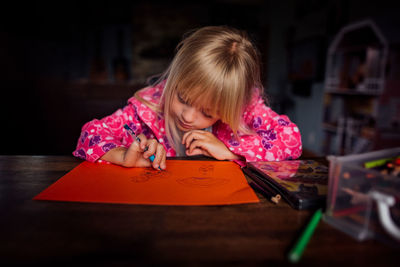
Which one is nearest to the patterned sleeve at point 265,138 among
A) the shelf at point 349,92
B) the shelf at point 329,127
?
the shelf at point 349,92

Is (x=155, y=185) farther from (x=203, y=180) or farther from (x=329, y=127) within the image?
(x=329, y=127)

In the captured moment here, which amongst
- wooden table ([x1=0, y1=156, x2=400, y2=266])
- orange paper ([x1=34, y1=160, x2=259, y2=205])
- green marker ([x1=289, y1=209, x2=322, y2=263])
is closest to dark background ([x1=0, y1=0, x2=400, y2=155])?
orange paper ([x1=34, y1=160, x2=259, y2=205])

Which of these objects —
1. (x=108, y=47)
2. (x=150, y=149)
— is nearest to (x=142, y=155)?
(x=150, y=149)

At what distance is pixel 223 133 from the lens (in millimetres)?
929

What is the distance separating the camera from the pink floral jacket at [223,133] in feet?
2.26

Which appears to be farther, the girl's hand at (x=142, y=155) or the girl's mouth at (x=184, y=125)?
the girl's mouth at (x=184, y=125)

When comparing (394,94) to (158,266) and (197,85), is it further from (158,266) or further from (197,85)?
(158,266)

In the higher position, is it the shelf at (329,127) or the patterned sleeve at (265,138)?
the patterned sleeve at (265,138)

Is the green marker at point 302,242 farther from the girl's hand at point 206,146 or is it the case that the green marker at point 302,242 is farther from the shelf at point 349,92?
the shelf at point 349,92

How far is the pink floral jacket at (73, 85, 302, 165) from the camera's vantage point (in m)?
0.69

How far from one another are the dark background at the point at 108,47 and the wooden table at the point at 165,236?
109 centimetres

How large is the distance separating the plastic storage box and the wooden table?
14 millimetres

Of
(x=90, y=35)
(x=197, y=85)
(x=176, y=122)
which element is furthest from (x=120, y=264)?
(x=90, y=35)

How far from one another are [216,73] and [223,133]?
0.28 metres
